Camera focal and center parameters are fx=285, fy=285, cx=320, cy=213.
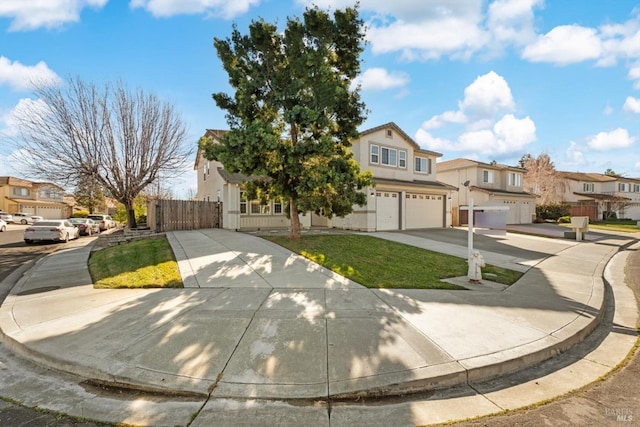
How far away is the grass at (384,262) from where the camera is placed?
24.3 ft

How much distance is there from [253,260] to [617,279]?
11386mm

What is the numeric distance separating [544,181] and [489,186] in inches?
544

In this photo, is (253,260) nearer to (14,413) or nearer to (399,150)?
(14,413)

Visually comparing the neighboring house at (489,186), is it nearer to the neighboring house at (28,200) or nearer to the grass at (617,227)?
the grass at (617,227)

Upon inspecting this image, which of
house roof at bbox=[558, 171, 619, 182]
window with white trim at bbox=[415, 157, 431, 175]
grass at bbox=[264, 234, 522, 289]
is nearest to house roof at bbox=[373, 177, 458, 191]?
window with white trim at bbox=[415, 157, 431, 175]

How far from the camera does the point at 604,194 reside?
42.8m

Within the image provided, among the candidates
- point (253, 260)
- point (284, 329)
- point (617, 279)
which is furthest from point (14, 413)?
point (617, 279)

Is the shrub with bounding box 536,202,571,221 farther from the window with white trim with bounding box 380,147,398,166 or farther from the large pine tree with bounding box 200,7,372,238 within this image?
the large pine tree with bounding box 200,7,372,238

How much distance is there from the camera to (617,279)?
29.1 feet

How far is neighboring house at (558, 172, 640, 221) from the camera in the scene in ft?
130

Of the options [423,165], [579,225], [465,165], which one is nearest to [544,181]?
[465,165]

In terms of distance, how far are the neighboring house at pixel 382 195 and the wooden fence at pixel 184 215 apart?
928 millimetres

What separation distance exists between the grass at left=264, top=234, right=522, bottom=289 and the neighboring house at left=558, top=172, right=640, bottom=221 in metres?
41.1

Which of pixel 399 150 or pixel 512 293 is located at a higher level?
pixel 399 150
